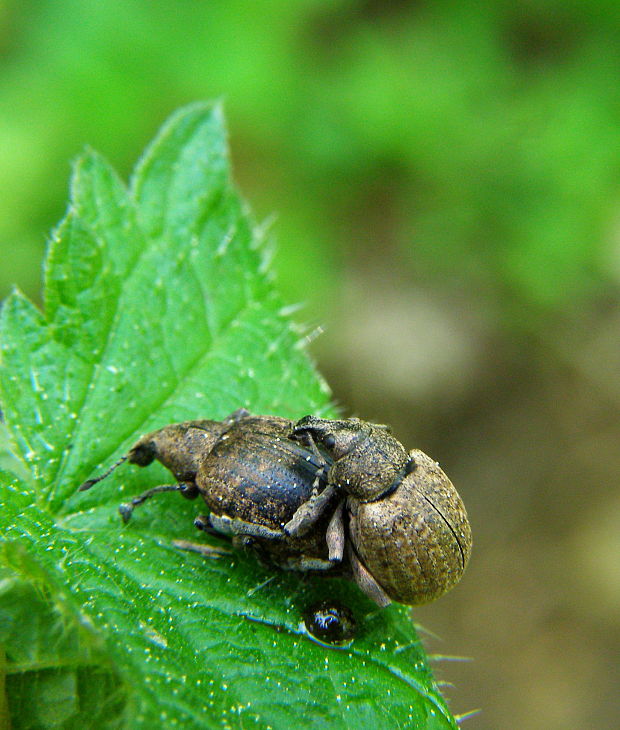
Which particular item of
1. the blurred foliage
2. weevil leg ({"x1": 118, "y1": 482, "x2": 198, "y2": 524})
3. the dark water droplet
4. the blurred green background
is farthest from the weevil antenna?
the blurred foliage

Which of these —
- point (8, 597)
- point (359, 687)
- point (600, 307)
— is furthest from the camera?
point (600, 307)

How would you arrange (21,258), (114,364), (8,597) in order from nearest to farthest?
(8,597), (114,364), (21,258)

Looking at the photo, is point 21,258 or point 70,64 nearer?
point 21,258

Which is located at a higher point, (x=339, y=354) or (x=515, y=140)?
(x=515, y=140)

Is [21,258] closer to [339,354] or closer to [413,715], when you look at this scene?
[339,354]

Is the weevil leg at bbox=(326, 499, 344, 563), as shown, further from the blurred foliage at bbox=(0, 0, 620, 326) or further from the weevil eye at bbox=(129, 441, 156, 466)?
the blurred foliage at bbox=(0, 0, 620, 326)

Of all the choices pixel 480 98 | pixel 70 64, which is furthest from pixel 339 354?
pixel 70 64
